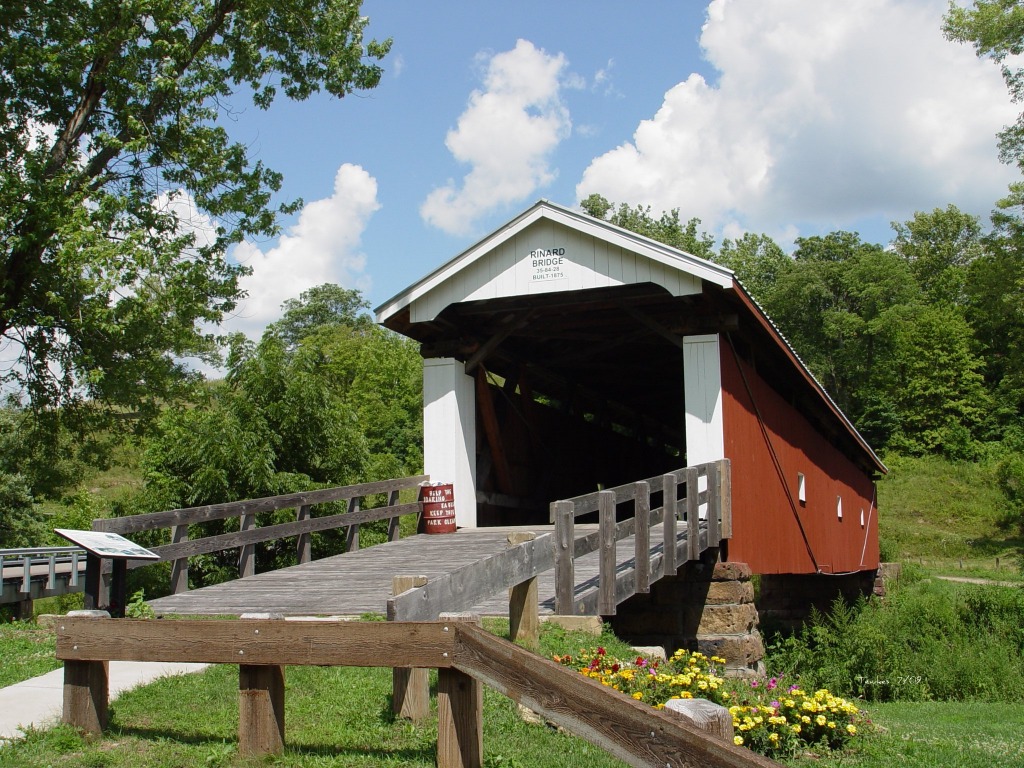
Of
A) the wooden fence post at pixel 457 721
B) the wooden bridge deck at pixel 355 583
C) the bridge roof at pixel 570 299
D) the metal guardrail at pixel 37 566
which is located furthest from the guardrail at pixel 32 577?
the wooden fence post at pixel 457 721

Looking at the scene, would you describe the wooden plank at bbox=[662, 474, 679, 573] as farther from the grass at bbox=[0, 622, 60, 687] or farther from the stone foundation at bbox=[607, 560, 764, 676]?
the grass at bbox=[0, 622, 60, 687]

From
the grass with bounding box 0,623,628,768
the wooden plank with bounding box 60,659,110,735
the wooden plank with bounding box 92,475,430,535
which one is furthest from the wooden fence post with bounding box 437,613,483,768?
the wooden plank with bounding box 92,475,430,535

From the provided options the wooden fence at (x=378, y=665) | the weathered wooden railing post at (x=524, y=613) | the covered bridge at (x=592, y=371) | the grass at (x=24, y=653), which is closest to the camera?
the wooden fence at (x=378, y=665)

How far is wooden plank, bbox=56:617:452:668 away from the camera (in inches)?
154

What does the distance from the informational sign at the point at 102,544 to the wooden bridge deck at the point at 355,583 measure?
1809mm

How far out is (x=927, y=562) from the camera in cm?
3048

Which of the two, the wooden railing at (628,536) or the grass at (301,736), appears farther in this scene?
the wooden railing at (628,536)

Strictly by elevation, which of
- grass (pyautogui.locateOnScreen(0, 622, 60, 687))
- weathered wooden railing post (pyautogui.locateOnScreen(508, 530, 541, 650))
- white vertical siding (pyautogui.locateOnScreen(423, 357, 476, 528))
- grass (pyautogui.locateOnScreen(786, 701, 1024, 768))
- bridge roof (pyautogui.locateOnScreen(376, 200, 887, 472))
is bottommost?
grass (pyautogui.locateOnScreen(786, 701, 1024, 768))

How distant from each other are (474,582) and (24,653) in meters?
4.14

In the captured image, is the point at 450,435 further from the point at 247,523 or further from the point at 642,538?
the point at 642,538

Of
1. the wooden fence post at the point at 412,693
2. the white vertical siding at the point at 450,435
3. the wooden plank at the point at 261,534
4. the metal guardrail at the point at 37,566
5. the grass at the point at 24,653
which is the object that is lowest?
the metal guardrail at the point at 37,566

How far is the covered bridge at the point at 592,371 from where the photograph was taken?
11000 millimetres

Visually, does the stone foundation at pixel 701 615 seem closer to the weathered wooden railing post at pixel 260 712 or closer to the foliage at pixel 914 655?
the foliage at pixel 914 655

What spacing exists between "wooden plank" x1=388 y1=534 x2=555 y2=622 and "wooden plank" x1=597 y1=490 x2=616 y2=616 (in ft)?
2.87
